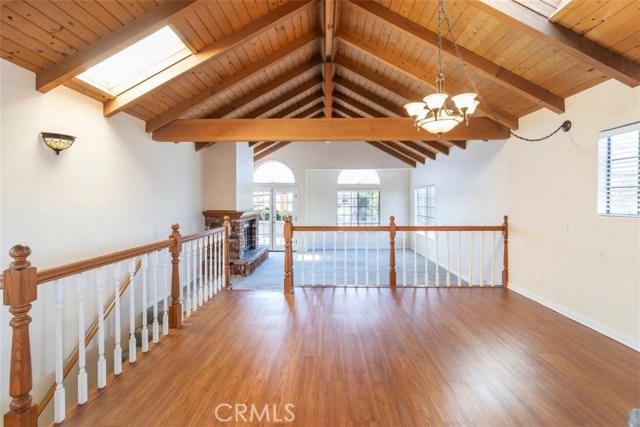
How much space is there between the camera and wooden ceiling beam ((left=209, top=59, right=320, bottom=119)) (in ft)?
16.4

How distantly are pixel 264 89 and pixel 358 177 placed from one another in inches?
201

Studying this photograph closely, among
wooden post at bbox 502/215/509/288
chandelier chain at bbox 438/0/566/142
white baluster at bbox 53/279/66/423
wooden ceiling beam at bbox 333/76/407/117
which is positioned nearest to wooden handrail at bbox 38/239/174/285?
white baluster at bbox 53/279/66/423

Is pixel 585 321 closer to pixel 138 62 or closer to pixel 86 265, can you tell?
pixel 86 265

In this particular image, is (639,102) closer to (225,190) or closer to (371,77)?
(371,77)

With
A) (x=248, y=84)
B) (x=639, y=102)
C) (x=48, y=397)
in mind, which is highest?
(x=248, y=84)

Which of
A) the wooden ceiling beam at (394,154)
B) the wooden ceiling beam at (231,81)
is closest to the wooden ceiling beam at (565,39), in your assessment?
the wooden ceiling beam at (231,81)

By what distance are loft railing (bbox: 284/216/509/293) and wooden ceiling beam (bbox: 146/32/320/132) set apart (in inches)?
78.6

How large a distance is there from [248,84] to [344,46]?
1567 millimetres

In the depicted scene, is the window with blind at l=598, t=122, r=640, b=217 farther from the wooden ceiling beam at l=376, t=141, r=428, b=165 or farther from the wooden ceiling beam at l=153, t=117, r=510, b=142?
the wooden ceiling beam at l=376, t=141, r=428, b=165

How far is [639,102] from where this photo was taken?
→ 8.28 feet

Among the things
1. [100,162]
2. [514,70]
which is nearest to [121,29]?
[100,162]

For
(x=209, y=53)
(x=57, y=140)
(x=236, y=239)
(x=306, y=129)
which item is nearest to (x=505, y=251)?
(x=306, y=129)

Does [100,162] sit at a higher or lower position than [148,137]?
lower

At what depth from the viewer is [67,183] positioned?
3066 mm
